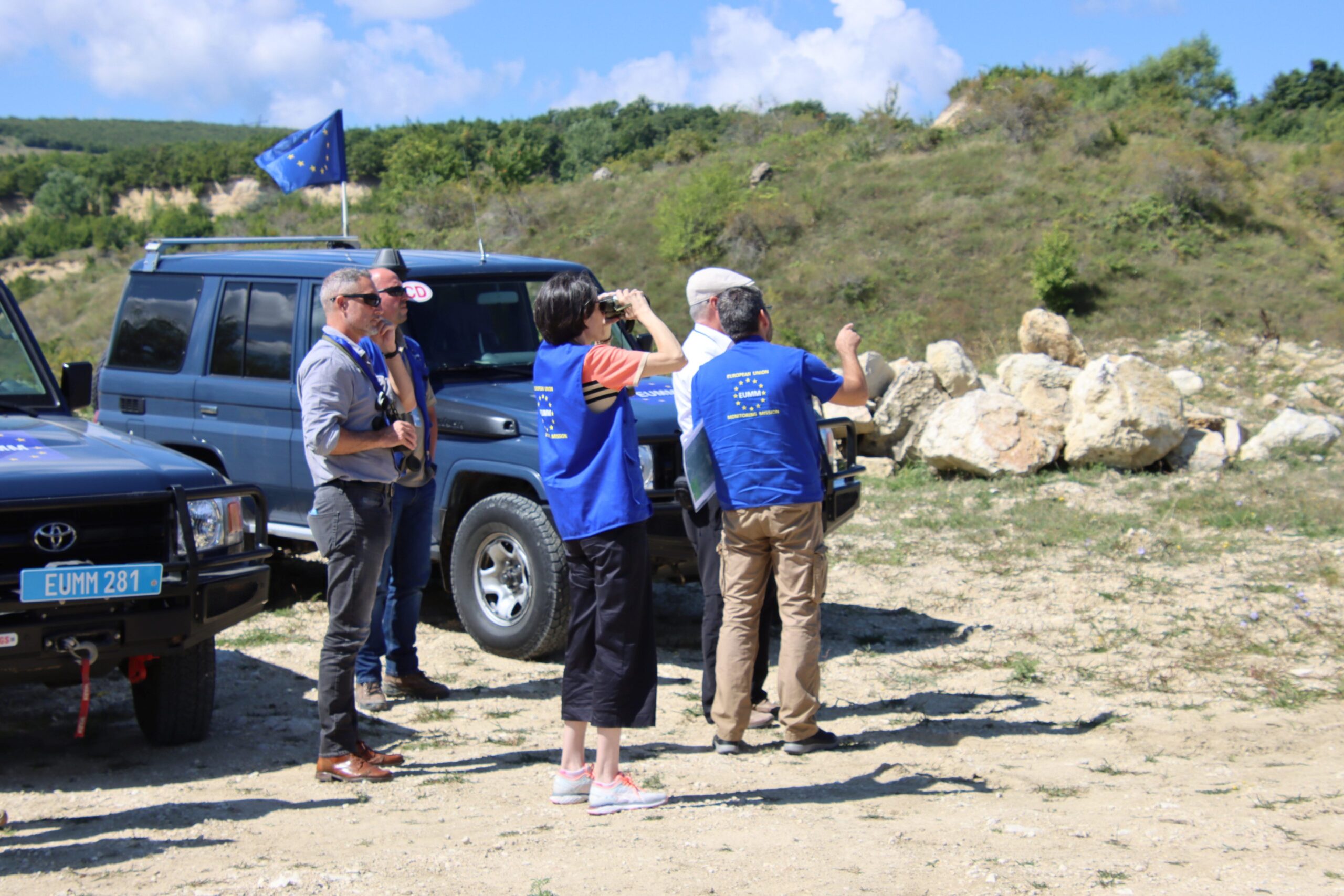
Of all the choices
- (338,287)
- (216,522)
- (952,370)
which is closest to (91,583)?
(216,522)

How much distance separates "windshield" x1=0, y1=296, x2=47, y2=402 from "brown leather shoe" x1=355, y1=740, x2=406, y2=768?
2.27 m

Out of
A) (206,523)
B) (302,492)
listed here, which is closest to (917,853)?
(206,523)

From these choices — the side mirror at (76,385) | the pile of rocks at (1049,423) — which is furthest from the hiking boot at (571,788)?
the pile of rocks at (1049,423)

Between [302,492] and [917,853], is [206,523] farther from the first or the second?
[917,853]

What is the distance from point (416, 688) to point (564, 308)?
95.7 inches

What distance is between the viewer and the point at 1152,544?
26.1ft

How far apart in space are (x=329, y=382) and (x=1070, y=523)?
6.35 m

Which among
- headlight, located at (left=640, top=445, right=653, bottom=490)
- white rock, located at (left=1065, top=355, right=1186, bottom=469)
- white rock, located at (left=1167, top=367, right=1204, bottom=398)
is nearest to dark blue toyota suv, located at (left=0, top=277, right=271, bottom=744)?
headlight, located at (left=640, top=445, right=653, bottom=490)

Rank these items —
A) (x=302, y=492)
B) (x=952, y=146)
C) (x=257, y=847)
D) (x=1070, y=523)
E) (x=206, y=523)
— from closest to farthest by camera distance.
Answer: (x=257, y=847), (x=206, y=523), (x=302, y=492), (x=1070, y=523), (x=952, y=146)

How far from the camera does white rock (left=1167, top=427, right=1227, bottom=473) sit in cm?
1039

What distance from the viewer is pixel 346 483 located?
4.11 meters

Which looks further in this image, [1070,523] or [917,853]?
[1070,523]

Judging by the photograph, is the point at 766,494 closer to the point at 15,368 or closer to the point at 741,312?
the point at 741,312

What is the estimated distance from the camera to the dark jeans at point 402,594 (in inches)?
208
